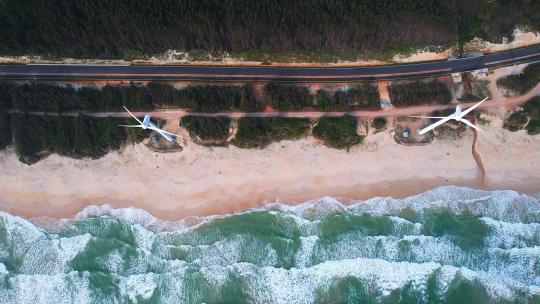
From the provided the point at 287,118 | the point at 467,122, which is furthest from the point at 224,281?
the point at 467,122

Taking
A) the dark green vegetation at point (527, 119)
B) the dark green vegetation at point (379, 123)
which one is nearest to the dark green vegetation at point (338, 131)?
the dark green vegetation at point (379, 123)

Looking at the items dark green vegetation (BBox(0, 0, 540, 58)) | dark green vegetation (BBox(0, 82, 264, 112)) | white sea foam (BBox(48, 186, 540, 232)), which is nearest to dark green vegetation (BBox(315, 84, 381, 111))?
dark green vegetation (BBox(0, 0, 540, 58))

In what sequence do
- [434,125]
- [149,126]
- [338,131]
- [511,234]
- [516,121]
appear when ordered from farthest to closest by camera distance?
[338,131] < [516,121] < [511,234] < [149,126] < [434,125]

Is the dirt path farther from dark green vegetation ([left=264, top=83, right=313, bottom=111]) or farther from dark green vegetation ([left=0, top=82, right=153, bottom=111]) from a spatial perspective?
dark green vegetation ([left=0, top=82, right=153, bottom=111])

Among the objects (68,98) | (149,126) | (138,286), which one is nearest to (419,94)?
(149,126)

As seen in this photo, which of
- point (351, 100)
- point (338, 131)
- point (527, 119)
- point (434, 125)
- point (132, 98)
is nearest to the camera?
point (434, 125)

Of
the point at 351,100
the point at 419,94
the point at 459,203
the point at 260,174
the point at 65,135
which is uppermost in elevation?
the point at 419,94

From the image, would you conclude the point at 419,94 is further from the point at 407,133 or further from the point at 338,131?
the point at 338,131
